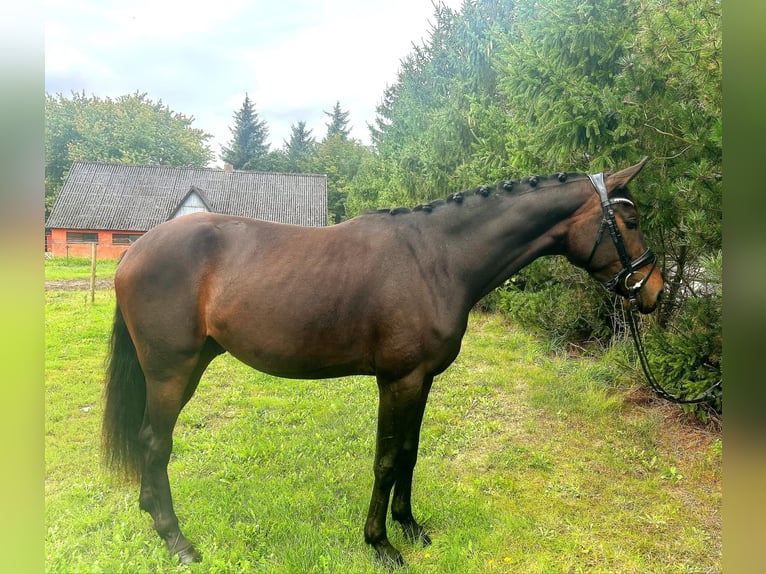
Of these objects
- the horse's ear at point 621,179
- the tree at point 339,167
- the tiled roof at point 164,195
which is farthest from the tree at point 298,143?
the horse's ear at point 621,179

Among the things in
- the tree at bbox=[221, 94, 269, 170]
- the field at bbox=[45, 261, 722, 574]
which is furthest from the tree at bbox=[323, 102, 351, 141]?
the field at bbox=[45, 261, 722, 574]

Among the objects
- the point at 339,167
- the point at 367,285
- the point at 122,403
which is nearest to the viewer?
the point at 367,285

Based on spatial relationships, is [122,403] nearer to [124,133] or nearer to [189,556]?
[189,556]

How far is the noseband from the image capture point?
2.36 m

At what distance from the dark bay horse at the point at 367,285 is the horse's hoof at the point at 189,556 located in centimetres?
1

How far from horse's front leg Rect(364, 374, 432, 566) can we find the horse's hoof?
1.02 metres

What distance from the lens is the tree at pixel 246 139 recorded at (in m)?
44.1

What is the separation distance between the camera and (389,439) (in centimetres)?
242

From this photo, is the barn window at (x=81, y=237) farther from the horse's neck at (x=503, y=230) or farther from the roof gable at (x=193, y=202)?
the horse's neck at (x=503, y=230)

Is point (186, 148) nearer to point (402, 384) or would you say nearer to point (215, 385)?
point (215, 385)

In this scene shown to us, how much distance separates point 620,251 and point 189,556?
314 cm

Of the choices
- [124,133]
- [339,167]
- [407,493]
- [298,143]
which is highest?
[298,143]

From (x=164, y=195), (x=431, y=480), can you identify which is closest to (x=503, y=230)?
(x=431, y=480)
